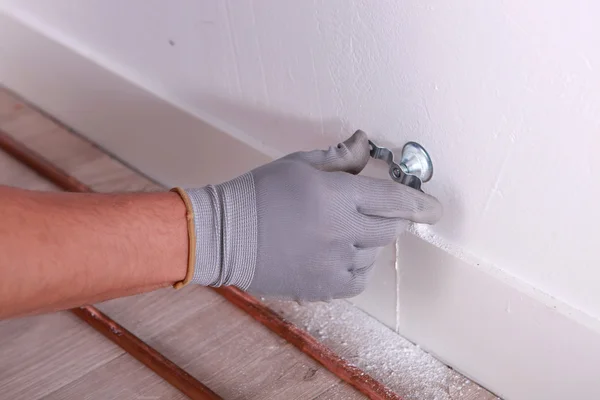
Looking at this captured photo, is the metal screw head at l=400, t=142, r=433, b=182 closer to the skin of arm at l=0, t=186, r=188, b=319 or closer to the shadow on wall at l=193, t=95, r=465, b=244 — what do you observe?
the shadow on wall at l=193, t=95, r=465, b=244

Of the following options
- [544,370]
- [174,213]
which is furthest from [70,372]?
[544,370]

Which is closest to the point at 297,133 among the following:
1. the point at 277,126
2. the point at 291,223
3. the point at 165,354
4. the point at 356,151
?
the point at 277,126

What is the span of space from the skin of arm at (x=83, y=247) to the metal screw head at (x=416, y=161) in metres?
0.32

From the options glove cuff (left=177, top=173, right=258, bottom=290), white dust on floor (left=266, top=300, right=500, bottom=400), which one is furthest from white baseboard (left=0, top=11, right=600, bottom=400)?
glove cuff (left=177, top=173, right=258, bottom=290)

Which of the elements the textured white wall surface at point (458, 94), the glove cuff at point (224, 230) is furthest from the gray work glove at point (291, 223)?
the textured white wall surface at point (458, 94)

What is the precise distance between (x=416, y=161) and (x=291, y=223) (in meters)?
0.22

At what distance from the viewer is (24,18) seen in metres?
1.71

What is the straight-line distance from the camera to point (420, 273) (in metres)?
1.17

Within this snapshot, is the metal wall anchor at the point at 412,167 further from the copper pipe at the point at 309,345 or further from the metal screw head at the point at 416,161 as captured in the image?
the copper pipe at the point at 309,345

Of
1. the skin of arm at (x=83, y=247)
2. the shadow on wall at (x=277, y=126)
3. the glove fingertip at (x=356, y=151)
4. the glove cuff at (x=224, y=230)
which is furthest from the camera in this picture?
the shadow on wall at (x=277, y=126)

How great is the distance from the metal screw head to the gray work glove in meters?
0.06

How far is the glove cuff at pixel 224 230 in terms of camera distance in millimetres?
929

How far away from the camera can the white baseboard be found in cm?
102

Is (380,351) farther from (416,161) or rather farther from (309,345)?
(416,161)
